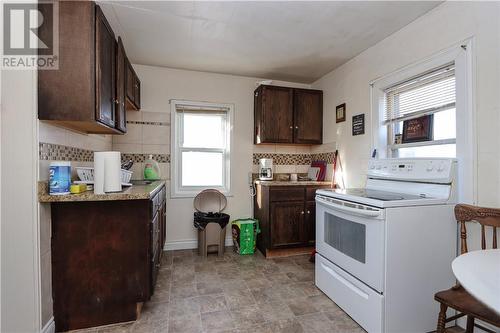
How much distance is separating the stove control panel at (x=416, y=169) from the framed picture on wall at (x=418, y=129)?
0.32 m

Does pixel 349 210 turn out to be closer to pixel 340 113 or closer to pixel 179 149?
pixel 340 113

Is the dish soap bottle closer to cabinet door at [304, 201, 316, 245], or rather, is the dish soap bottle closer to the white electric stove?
cabinet door at [304, 201, 316, 245]

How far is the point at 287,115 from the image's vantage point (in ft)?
10.9

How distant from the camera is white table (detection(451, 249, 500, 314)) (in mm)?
635

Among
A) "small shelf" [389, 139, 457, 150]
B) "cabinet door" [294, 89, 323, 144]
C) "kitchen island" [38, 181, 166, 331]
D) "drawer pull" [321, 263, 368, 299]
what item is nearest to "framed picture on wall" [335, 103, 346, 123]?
"cabinet door" [294, 89, 323, 144]

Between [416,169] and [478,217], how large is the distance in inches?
19.2

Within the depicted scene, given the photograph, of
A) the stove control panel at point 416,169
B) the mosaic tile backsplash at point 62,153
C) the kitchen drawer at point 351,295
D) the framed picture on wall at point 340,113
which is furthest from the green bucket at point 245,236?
the mosaic tile backsplash at point 62,153

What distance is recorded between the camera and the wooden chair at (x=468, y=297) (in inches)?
45.5

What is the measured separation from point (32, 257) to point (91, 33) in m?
1.41

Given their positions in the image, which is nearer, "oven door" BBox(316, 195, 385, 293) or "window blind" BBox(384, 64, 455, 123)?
"oven door" BBox(316, 195, 385, 293)

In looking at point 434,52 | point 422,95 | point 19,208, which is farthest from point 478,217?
point 19,208

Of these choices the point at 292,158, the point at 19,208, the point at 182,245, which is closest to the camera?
the point at 19,208

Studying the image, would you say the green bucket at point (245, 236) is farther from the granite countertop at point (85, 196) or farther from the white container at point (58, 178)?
the white container at point (58, 178)

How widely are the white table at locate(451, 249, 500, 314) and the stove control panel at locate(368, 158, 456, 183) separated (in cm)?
86
